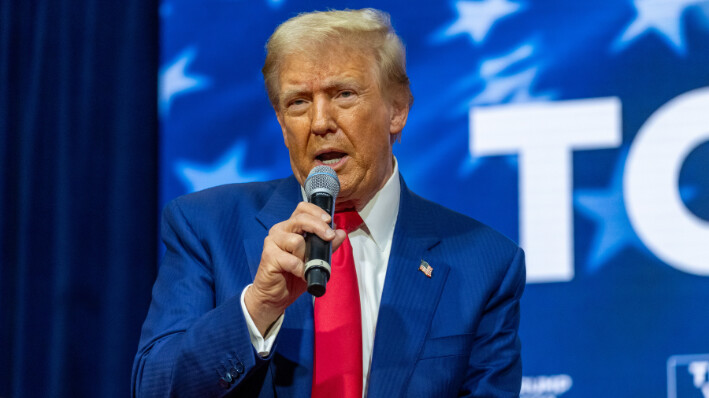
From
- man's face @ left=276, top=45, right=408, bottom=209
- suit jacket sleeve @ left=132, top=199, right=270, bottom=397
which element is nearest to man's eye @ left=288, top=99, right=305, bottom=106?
man's face @ left=276, top=45, right=408, bottom=209

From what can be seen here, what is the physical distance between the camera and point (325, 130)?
1.91 meters

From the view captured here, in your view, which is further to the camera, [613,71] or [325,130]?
[613,71]

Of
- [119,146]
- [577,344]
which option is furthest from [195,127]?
[577,344]

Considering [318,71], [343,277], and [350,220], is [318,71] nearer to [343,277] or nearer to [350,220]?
[350,220]

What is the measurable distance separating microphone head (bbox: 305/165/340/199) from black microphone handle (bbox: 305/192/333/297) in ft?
0.50

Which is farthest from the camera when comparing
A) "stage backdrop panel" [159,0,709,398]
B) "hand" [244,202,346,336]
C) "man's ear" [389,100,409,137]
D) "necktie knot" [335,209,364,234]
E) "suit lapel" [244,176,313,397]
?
"stage backdrop panel" [159,0,709,398]

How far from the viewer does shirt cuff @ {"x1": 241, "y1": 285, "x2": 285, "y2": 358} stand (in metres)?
A: 1.61

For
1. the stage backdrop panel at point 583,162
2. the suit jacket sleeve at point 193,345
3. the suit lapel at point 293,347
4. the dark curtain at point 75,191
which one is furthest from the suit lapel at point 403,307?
the dark curtain at point 75,191

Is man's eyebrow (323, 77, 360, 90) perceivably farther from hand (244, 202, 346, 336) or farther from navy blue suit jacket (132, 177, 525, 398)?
hand (244, 202, 346, 336)

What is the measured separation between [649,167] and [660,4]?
57 centimetres

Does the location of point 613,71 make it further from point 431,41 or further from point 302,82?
point 302,82

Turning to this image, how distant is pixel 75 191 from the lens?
318 cm

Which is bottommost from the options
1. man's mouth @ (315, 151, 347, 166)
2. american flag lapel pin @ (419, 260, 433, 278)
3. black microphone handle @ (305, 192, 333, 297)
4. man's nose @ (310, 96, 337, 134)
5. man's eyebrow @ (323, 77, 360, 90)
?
black microphone handle @ (305, 192, 333, 297)

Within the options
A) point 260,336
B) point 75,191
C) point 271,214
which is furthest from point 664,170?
point 75,191
